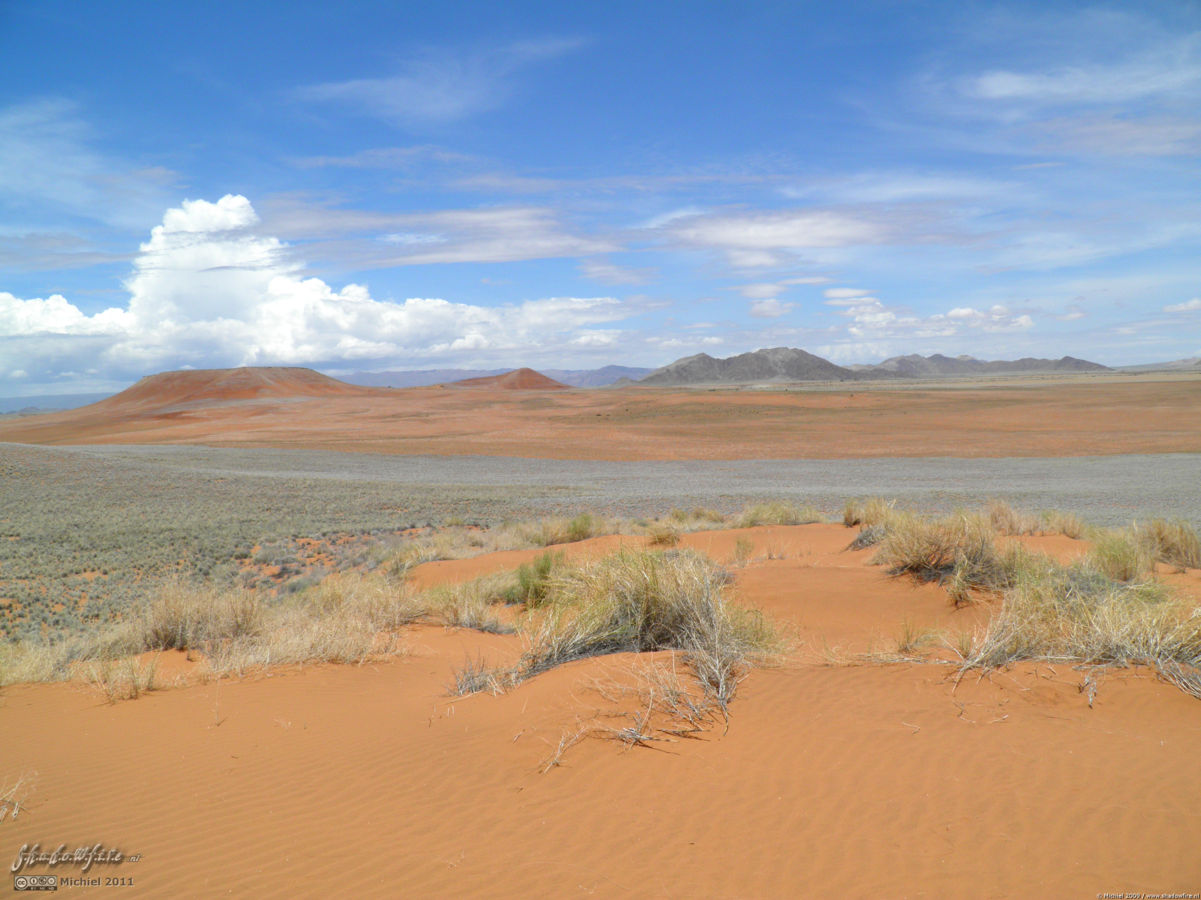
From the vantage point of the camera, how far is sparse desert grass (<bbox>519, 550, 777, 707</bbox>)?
6164 millimetres

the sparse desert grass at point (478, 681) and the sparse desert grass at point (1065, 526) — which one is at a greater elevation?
the sparse desert grass at point (478, 681)

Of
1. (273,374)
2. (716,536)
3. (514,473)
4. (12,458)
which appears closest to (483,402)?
(273,374)

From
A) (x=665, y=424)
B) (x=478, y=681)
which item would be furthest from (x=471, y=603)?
(x=665, y=424)

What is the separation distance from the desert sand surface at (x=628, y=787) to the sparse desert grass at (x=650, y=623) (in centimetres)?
37

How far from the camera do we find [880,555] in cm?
1061

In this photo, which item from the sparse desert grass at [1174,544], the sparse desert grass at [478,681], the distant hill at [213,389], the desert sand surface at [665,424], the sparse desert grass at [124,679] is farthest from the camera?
the distant hill at [213,389]

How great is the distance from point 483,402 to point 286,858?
299 feet

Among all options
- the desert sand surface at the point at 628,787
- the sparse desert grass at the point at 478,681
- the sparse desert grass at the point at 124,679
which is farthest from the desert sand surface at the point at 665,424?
the sparse desert grass at the point at 124,679

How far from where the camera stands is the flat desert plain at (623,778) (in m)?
3.31

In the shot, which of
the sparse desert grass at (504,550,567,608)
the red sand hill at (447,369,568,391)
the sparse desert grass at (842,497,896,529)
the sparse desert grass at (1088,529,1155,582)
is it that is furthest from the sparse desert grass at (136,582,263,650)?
the red sand hill at (447,369,568,391)

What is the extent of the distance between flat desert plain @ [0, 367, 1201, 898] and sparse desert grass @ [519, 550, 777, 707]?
14.5 inches

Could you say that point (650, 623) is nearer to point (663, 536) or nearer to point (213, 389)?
point (663, 536)

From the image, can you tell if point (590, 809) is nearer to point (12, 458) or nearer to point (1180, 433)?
point (12, 458)

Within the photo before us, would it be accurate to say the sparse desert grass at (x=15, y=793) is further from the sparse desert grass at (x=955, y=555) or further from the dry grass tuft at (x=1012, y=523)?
the dry grass tuft at (x=1012, y=523)
